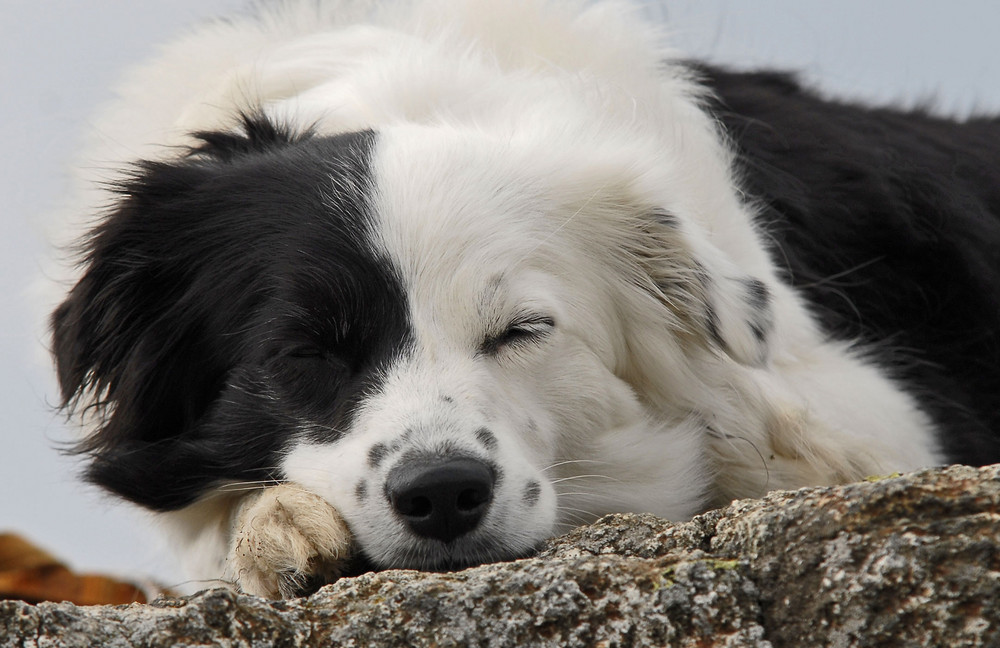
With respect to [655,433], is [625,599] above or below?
above

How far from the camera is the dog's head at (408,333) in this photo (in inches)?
93.7

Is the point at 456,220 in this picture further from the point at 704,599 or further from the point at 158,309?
the point at 704,599

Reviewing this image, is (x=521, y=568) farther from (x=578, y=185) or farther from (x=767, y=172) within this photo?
(x=767, y=172)

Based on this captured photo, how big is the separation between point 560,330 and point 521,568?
1.23 m

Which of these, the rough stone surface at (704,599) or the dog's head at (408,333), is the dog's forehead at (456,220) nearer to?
the dog's head at (408,333)

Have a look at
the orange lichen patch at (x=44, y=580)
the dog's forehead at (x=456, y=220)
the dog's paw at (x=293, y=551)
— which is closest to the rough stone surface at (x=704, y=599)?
the dog's paw at (x=293, y=551)

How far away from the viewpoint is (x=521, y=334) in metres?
2.64

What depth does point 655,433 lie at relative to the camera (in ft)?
10.1

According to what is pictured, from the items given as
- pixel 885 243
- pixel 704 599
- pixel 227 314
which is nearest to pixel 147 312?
pixel 227 314

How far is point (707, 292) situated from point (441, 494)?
1126 mm

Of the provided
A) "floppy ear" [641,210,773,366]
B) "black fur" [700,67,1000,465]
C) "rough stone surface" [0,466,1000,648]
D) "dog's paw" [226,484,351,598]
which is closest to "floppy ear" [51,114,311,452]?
"dog's paw" [226,484,351,598]

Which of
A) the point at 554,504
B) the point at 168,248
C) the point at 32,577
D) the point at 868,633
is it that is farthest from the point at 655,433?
the point at 868,633

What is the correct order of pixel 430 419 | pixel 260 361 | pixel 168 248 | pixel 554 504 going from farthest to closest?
pixel 168 248 → pixel 260 361 → pixel 554 504 → pixel 430 419

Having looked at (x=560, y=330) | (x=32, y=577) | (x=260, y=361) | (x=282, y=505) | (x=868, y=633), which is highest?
(x=868, y=633)
